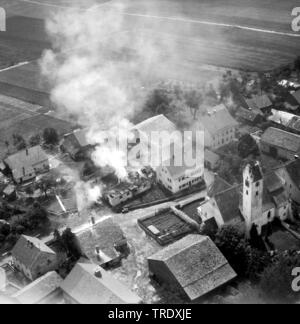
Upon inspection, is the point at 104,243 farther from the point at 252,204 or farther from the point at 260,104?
the point at 260,104

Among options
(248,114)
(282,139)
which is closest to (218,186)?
(282,139)

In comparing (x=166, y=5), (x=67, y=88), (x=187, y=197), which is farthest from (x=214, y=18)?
(x=187, y=197)

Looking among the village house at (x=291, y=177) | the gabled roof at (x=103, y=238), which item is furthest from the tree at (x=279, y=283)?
the gabled roof at (x=103, y=238)

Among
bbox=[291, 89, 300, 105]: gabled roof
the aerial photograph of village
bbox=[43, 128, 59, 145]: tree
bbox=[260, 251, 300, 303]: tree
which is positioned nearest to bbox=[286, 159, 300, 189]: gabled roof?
the aerial photograph of village

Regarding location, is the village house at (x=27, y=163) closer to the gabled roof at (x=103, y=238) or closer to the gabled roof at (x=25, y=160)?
the gabled roof at (x=25, y=160)

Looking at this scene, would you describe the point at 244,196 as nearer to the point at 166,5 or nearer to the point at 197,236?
the point at 197,236

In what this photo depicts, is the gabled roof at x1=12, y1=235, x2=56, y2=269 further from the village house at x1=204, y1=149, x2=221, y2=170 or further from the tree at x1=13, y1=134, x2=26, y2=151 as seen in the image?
the tree at x1=13, y1=134, x2=26, y2=151
